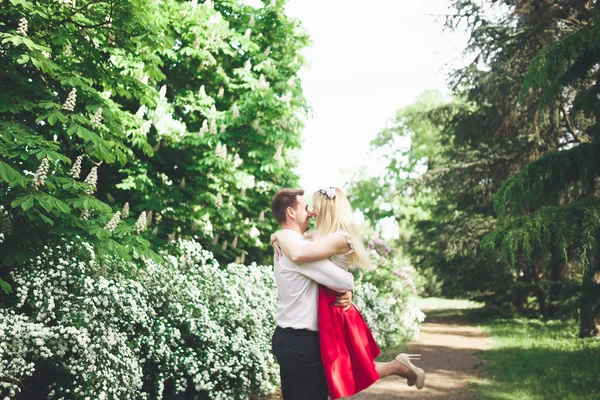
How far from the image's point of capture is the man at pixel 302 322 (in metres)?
3.40

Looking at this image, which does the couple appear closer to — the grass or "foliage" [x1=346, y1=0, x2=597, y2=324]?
"foliage" [x1=346, y1=0, x2=597, y2=324]

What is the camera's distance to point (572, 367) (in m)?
9.69

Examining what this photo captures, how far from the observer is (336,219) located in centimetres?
352

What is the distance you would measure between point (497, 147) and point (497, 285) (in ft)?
20.3

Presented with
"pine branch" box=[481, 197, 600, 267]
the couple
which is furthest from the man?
"pine branch" box=[481, 197, 600, 267]

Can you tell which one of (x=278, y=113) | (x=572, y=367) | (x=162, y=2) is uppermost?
(x=162, y=2)

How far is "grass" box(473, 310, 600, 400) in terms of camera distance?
7.86 metres

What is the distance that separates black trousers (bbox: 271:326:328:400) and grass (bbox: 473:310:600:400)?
5.11m

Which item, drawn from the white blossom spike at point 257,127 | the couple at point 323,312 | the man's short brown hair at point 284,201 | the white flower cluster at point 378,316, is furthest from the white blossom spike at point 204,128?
the couple at point 323,312

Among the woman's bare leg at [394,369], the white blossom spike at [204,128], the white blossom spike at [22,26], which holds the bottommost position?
the woman's bare leg at [394,369]

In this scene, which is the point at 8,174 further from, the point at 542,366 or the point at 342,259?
the point at 542,366

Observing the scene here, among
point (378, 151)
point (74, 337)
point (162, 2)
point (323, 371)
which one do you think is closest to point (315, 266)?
point (323, 371)

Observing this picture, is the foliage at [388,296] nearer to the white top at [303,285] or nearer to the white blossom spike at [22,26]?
the white blossom spike at [22,26]

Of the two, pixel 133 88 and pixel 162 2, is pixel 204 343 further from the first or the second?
pixel 162 2
